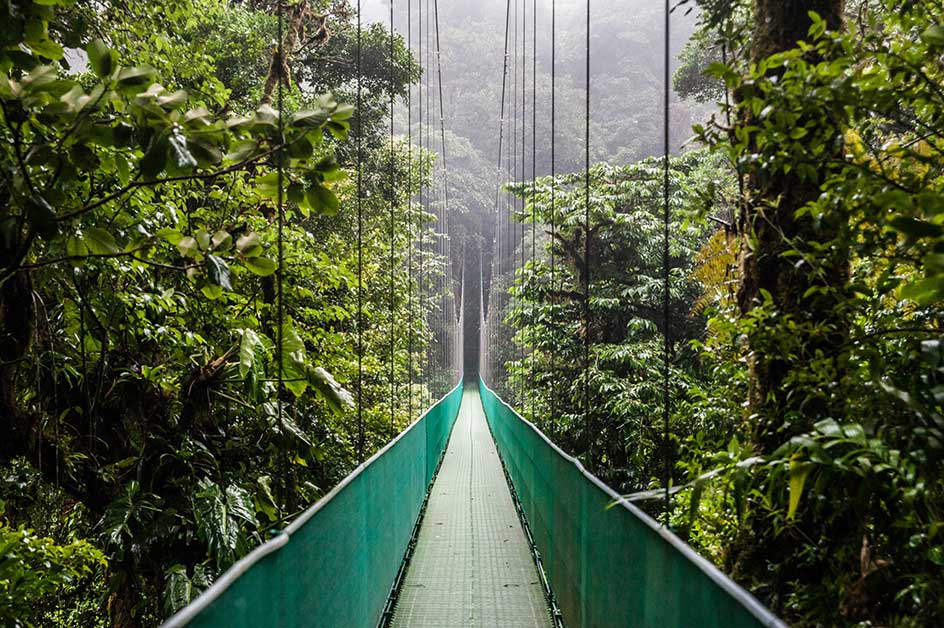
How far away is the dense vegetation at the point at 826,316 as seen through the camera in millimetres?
1169

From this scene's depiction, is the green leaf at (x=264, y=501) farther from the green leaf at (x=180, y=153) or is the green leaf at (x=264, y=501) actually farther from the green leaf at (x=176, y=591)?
the green leaf at (x=180, y=153)

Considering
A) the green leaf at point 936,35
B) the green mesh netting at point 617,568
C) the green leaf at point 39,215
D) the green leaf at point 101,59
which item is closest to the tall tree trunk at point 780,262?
the green mesh netting at point 617,568

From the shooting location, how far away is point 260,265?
5.53 feet

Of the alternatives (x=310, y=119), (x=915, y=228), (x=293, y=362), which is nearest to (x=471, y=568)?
(x=293, y=362)

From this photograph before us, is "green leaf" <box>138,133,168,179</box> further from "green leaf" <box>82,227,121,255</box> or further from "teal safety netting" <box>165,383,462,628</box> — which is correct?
"teal safety netting" <box>165,383,462,628</box>

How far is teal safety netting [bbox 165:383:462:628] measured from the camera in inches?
49.6

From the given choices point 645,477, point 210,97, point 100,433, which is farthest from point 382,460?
point 645,477

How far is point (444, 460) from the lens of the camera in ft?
34.4

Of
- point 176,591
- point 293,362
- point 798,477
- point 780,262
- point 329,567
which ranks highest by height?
point 780,262

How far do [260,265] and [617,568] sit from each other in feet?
4.52

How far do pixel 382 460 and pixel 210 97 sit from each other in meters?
2.37

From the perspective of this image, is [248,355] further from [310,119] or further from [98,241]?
[310,119]

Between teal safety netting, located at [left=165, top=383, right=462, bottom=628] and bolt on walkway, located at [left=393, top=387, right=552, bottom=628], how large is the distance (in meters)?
0.25

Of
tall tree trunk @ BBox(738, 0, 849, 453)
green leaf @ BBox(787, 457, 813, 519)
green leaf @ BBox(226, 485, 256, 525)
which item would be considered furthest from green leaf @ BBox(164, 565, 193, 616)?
green leaf @ BBox(787, 457, 813, 519)
